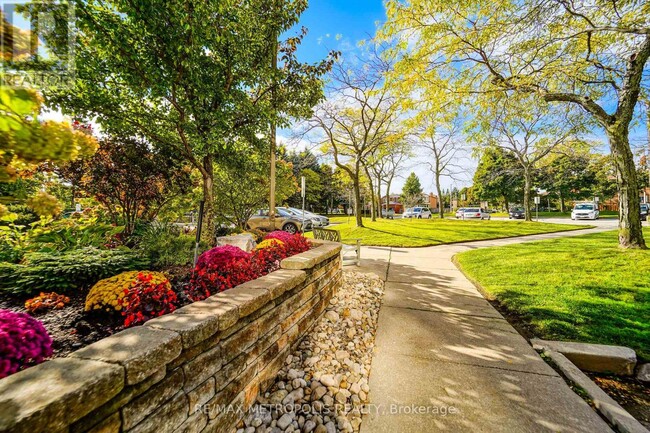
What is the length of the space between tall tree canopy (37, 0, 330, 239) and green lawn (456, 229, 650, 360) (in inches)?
204

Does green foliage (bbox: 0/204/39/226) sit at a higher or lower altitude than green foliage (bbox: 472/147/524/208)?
lower

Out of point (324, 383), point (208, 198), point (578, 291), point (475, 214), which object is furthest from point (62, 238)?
point (475, 214)

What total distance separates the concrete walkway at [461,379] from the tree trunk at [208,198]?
11.6ft

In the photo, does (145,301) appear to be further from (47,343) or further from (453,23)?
(453,23)

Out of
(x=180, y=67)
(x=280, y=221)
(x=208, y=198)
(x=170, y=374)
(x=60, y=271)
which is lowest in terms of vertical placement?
(x=170, y=374)

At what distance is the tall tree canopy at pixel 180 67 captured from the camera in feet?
10.7

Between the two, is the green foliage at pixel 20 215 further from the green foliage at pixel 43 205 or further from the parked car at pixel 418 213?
the parked car at pixel 418 213

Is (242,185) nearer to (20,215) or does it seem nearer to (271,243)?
(271,243)

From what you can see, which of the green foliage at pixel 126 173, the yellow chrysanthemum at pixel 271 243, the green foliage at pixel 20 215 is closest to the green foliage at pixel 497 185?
the yellow chrysanthemum at pixel 271 243

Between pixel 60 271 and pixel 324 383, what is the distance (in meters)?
2.97

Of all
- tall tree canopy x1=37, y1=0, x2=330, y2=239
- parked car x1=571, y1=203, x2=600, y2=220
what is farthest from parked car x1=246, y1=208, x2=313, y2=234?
parked car x1=571, y1=203, x2=600, y2=220

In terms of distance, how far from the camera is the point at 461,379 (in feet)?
7.43

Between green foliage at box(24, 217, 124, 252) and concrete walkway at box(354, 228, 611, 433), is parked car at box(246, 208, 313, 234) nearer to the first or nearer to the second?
green foliage at box(24, 217, 124, 252)

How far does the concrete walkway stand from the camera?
183cm
